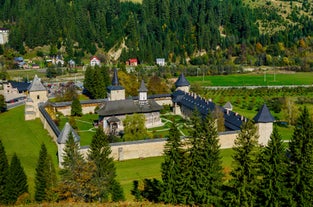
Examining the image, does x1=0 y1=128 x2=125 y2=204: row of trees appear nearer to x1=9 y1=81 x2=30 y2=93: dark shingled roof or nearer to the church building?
the church building

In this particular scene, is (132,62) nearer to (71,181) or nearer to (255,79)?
(255,79)

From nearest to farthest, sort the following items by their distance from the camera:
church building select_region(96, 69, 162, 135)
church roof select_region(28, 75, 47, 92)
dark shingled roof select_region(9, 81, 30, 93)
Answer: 1. church building select_region(96, 69, 162, 135)
2. church roof select_region(28, 75, 47, 92)
3. dark shingled roof select_region(9, 81, 30, 93)

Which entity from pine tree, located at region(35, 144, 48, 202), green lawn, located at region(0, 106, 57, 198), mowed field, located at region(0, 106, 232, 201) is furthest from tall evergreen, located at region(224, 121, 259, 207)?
green lawn, located at region(0, 106, 57, 198)

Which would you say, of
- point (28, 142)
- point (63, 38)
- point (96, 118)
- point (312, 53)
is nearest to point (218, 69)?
point (312, 53)

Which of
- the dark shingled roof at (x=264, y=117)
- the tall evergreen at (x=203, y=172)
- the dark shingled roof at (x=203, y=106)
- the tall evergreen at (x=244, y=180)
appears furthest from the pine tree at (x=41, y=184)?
the dark shingled roof at (x=264, y=117)

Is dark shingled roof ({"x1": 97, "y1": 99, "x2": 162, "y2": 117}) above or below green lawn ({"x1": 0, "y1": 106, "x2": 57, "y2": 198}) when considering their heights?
above

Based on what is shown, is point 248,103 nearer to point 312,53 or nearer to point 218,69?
point 218,69

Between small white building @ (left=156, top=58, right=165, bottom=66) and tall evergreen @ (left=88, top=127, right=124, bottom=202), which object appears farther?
small white building @ (left=156, top=58, right=165, bottom=66)
